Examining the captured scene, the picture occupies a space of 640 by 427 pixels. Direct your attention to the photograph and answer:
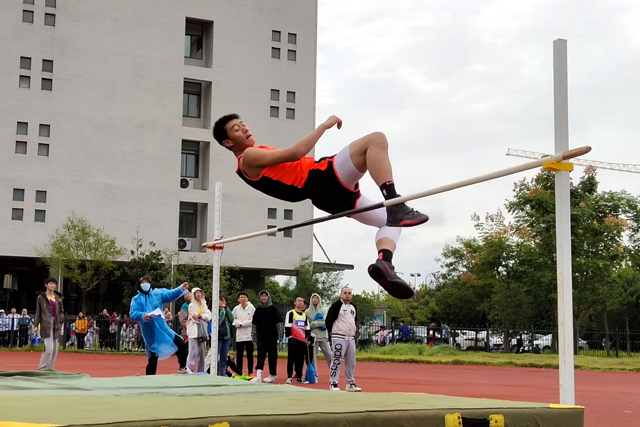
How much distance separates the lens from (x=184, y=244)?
37.2 m

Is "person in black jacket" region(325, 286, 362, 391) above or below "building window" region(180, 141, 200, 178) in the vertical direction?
below

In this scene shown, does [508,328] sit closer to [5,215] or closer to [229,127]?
[5,215]

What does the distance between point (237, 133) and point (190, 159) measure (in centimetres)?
3262

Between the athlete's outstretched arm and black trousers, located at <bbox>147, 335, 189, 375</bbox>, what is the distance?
6.17 meters

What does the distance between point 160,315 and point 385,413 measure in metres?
7.21

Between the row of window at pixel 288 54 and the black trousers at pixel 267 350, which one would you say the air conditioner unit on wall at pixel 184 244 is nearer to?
the row of window at pixel 288 54

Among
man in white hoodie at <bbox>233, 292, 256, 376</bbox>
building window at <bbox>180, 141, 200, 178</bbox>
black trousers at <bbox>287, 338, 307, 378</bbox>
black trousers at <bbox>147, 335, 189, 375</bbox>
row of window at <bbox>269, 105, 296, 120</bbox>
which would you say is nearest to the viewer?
black trousers at <bbox>147, 335, 189, 375</bbox>

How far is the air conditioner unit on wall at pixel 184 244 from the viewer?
37062 mm

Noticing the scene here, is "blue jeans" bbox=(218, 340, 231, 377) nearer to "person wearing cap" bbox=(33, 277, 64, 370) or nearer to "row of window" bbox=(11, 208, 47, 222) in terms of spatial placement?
"person wearing cap" bbox=(33, 277, 64, 370)

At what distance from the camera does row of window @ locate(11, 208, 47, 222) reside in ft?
112

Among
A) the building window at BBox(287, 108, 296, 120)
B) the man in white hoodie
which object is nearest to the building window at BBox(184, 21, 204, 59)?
the building window at BBox(287, 108, 296, 120)

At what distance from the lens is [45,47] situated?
113ft

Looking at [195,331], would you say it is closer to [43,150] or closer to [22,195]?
[22,195]

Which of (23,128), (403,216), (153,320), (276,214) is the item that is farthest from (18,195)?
(403,216)
